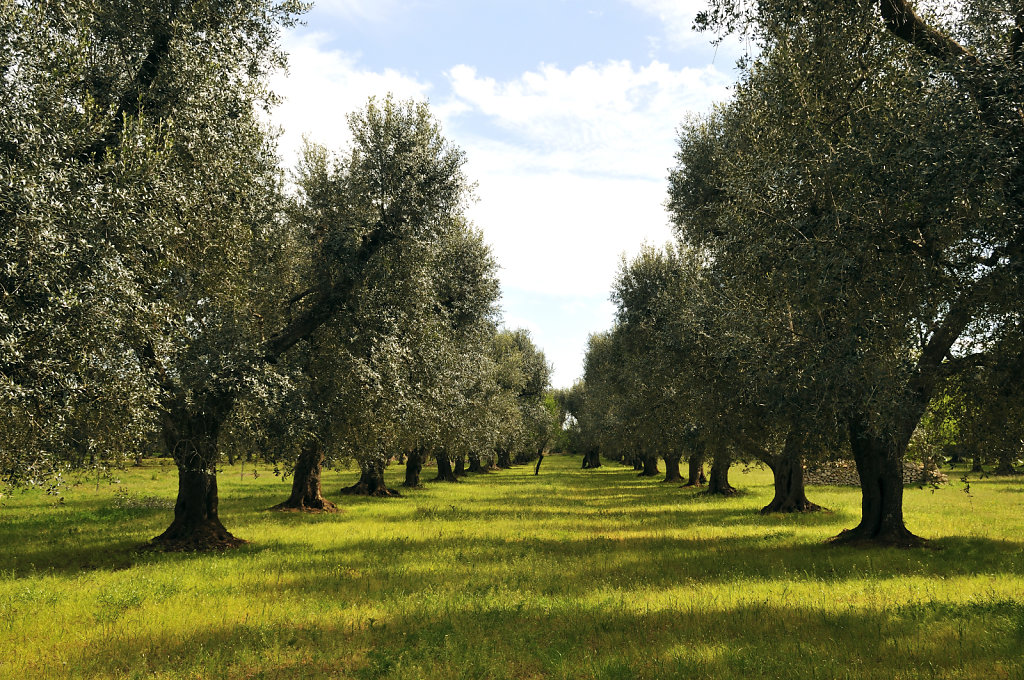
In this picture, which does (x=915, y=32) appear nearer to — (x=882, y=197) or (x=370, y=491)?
(x=882, y=197)

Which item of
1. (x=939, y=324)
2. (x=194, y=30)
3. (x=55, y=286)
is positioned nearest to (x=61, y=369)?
(x=55, y=286)

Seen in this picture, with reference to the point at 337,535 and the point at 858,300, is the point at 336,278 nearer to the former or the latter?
the point at 337,535

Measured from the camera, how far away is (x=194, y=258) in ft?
58.1

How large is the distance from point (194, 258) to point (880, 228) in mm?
15653

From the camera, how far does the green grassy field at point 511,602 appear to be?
10125 millimetres

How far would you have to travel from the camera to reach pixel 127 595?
14445 mm

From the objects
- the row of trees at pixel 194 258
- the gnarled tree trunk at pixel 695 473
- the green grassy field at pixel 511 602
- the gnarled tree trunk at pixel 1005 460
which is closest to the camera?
A: the green grassy field at pixel 511 602

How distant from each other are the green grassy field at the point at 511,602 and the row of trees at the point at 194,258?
331cm

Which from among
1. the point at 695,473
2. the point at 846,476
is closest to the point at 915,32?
the point at 695,473

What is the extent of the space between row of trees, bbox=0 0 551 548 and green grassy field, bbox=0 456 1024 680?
331cm

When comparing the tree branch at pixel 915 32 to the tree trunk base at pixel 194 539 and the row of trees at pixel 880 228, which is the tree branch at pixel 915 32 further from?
the tree trunk base at pixel 194 539

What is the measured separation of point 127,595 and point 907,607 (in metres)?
15.7

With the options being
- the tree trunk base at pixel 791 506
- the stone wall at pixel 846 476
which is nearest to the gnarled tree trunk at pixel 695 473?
the stone wall at pixel 846 476

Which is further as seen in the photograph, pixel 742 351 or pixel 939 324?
pixel 742 351
